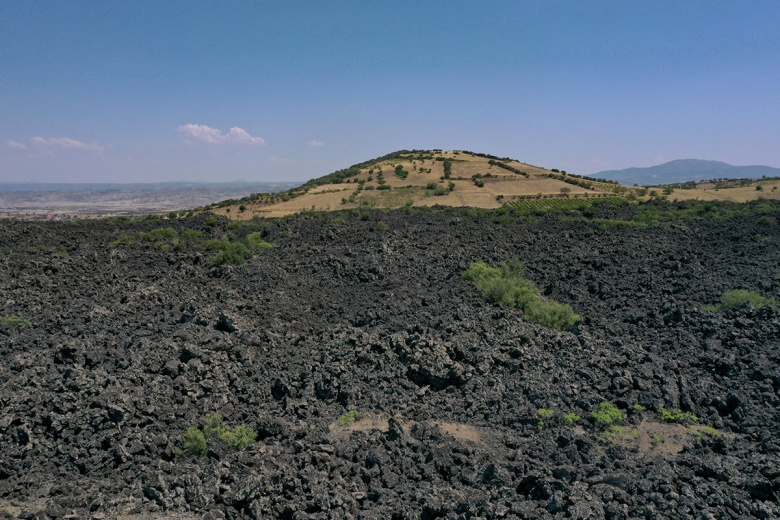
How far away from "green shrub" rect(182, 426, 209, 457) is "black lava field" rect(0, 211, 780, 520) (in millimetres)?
225

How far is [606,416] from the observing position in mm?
9977

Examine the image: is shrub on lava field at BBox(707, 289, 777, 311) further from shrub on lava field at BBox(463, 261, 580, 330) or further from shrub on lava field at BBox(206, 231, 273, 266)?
shrub on lava field at BBox(206, 231, 273, 266)

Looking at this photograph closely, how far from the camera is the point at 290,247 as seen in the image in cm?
2761

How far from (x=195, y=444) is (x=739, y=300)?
16785 millimetres

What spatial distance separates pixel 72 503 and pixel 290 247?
20.9 metres

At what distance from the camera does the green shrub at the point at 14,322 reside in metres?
14.3

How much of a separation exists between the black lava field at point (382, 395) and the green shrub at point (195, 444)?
23 cm

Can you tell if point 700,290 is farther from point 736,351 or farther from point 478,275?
point 478,275

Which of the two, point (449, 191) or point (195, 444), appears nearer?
point (195, 444)

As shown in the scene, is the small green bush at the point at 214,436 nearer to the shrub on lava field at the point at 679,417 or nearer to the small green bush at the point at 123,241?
the shrub on lava field at the point at 679,417

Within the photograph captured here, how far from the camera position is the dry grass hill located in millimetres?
54094

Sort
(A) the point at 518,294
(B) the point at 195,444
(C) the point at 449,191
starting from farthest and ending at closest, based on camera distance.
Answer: (C) the point at 449,191 < (A) the point at 518,294 < (B) the point at 195,444

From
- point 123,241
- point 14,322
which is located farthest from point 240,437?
point 123,241

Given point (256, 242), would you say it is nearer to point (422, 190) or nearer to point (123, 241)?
point (123, 241)
